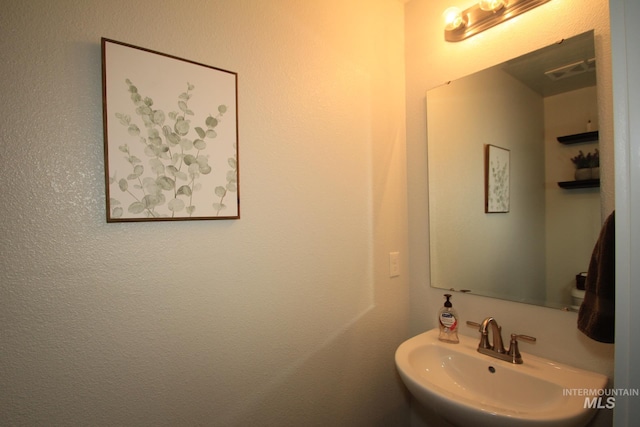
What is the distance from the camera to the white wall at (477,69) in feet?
3.30

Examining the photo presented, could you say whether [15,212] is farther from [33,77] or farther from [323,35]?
[323,35]

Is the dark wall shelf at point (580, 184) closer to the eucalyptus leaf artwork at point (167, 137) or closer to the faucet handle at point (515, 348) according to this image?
the faucet handle at point (515, 348)

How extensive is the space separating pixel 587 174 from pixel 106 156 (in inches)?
61.4

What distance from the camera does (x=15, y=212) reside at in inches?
28.3

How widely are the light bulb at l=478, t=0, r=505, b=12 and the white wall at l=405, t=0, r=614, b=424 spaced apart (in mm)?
73

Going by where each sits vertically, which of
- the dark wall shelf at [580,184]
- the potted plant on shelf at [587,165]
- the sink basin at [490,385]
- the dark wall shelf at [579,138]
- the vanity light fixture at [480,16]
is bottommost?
the sink basin at [490,385]

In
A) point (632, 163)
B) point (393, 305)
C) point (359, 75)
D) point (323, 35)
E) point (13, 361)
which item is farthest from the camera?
point (393, 305)

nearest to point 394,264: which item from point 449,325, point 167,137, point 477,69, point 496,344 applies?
point 449,325

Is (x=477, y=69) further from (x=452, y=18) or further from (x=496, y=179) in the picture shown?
(x=496, y=179)

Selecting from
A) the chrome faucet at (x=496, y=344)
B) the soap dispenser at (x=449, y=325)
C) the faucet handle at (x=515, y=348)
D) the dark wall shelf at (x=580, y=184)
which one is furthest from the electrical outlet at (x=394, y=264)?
the dark wall shelf at (x=580, y=184)

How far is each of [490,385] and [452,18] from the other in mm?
1596

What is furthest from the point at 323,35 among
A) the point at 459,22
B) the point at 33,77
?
the point at 33,77

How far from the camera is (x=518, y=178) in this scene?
1.25 meters

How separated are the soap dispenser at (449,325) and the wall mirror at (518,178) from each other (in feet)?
0.43
